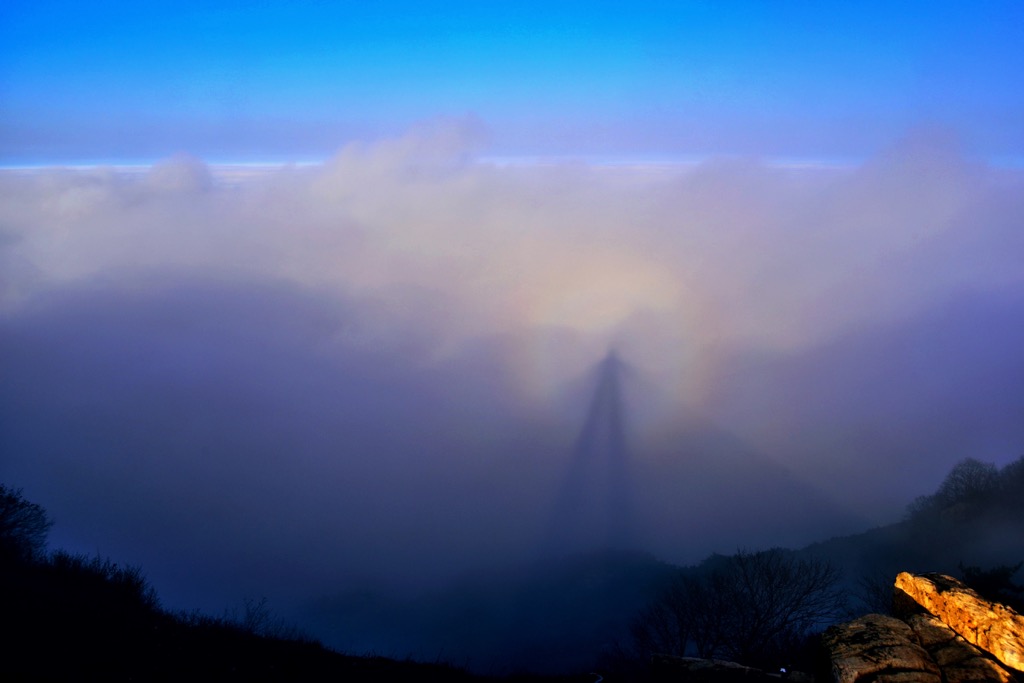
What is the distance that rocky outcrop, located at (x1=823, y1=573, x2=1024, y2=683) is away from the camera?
16.2 meters

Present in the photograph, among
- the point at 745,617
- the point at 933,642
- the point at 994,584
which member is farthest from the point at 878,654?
the point at 745,617

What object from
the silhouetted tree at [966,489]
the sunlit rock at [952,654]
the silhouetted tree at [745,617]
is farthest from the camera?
the silhouetted tree at [966,489]

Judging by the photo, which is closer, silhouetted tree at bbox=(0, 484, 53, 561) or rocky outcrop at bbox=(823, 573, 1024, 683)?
rocky outcrop at bbox=(823, 573, 1024, 683)

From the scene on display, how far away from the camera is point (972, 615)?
17734 millimetres

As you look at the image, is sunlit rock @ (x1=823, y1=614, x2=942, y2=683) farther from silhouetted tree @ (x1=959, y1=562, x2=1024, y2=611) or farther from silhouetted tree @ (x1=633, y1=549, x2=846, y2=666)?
silhouetted tree @ (x1=633, y1=549, x2=846, y2=666)

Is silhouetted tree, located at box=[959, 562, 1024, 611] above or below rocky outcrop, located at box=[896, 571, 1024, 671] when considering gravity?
above

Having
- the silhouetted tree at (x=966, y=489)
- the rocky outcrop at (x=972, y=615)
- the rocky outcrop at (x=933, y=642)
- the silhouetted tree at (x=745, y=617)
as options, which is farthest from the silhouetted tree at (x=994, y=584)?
the silhouetted tree at (x=966, y=489)

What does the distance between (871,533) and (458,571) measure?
103 m

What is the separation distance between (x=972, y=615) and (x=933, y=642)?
4.70 feet

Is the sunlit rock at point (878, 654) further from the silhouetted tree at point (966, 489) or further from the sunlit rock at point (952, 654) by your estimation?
the silhouetted tree at point (966, 489)

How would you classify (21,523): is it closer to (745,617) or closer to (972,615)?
(745,617)

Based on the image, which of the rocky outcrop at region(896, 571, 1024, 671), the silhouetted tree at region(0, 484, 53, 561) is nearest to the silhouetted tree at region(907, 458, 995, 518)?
the rocky outcrop at region(896, 571, 1024, 671)

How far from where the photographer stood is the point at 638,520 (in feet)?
639

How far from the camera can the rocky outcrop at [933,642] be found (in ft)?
53.1
